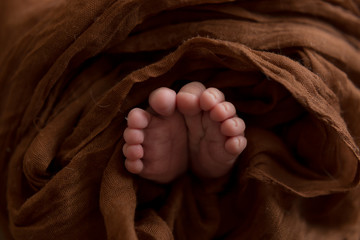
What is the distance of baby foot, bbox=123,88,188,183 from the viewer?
513mm

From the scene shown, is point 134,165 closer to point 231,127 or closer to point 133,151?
point 133,151

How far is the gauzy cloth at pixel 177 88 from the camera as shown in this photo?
1.79 ft

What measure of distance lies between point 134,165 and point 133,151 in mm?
28

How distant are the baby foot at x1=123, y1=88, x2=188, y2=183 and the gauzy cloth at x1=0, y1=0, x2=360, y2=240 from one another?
1.4 inches

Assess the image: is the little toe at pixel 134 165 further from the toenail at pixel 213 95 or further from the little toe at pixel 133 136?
the toenail at pixel 213 95

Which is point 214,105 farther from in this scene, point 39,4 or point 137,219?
point 39,4

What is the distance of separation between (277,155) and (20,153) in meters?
0.43

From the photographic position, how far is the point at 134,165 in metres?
0.54

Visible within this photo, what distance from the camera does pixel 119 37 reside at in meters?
0.56

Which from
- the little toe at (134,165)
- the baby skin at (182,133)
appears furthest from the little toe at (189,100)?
the little toe at (134,165)

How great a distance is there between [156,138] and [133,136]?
0.12ft

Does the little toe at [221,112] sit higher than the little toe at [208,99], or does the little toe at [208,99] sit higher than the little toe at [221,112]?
the little toe at [208,99]

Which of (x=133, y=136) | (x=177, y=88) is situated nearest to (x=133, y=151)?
(x=133, y=136)

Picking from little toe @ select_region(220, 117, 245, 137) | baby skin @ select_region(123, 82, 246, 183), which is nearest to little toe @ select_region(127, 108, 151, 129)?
baby skin @ select_region(123, 82, 246, 183)
